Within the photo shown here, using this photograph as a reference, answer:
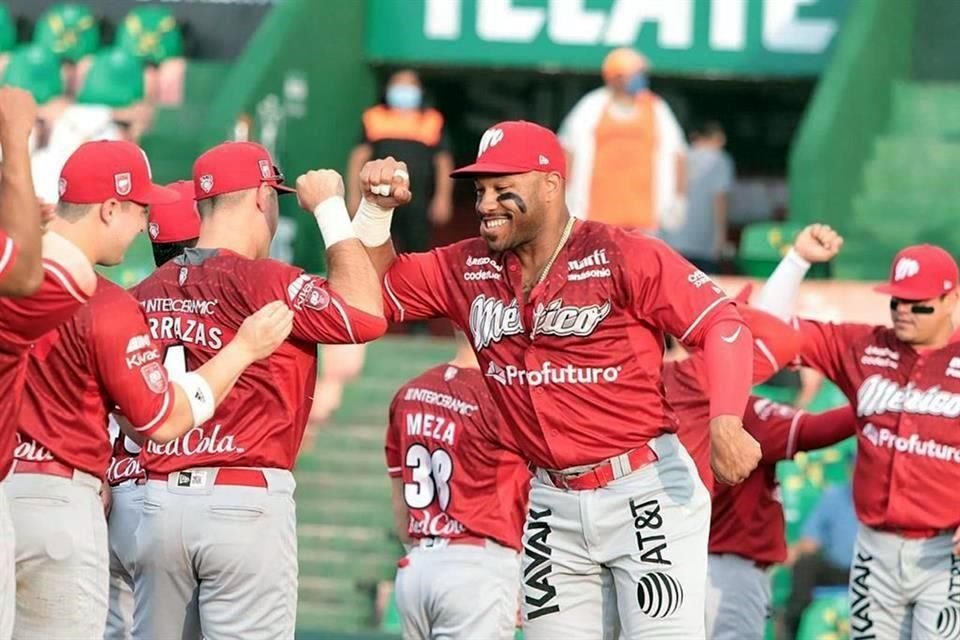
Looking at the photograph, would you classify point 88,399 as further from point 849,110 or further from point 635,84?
point 849,110

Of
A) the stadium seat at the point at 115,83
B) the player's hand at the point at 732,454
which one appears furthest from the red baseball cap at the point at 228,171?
the stadium seat at the point at 115,83

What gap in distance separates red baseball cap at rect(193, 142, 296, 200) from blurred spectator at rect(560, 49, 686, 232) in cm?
705

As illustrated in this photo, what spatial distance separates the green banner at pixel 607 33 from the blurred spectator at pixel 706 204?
49.3 inches

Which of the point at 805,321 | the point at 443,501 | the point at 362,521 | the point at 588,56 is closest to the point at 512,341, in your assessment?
the point at 443,501

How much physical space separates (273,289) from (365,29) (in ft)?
34.3

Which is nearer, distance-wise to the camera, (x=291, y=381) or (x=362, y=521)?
(x=291, y=381)

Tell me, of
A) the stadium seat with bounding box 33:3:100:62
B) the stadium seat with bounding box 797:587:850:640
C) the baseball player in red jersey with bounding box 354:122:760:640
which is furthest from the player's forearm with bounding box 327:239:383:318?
the stadium seat with bounding box 33:3:100:62

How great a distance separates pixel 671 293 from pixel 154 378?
1.83 m

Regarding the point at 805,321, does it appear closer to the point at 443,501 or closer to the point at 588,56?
the point at 443,501

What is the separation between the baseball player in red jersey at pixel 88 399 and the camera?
21.8ft

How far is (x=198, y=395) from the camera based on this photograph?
21.9 ft

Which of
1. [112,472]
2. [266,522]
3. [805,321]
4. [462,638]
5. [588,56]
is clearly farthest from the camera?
[588,56]

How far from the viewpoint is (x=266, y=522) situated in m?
7.34

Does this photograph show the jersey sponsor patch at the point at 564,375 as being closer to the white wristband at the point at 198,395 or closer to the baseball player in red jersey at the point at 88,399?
the baseball player in red jersey at the point at 88,399
